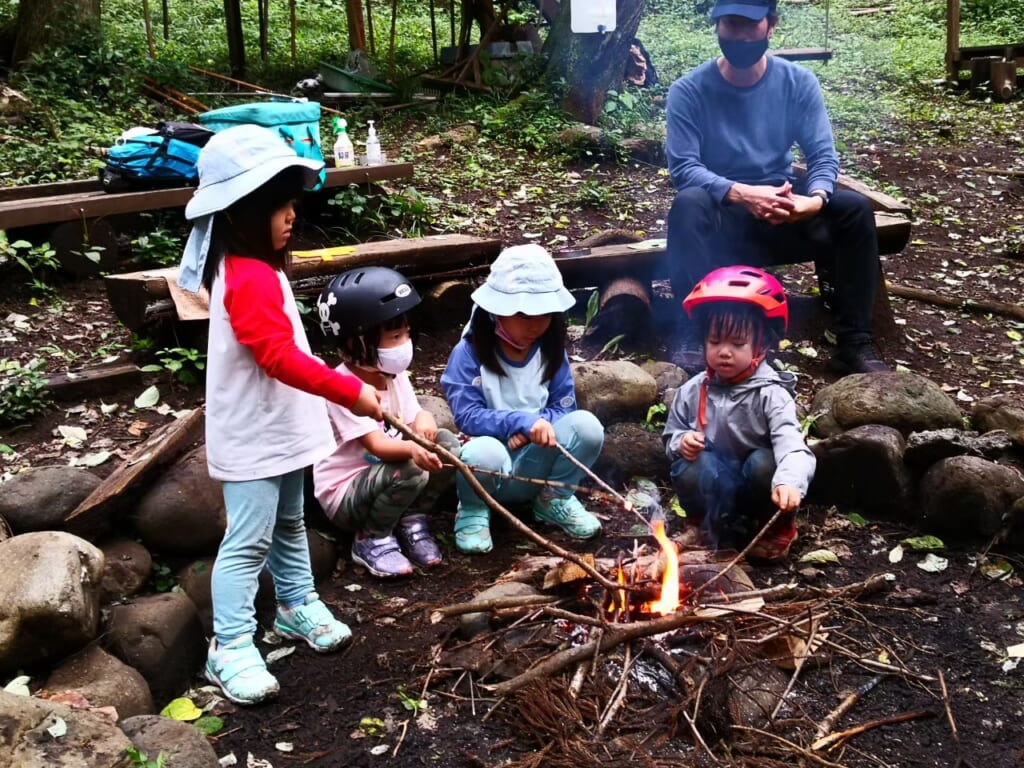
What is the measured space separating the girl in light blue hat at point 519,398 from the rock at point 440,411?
0.33 metres

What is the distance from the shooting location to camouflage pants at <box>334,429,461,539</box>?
3.93m

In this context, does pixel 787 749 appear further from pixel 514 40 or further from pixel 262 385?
pixel 514 40

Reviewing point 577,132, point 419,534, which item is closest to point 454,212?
point 577,132

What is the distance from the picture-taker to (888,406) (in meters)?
4.56

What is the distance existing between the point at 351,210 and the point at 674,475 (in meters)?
4.48

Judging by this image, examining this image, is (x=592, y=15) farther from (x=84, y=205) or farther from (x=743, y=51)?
(x=84, y=205)

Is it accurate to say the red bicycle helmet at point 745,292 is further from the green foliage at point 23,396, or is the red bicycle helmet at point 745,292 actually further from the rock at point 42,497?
the green foliage at point 23,396

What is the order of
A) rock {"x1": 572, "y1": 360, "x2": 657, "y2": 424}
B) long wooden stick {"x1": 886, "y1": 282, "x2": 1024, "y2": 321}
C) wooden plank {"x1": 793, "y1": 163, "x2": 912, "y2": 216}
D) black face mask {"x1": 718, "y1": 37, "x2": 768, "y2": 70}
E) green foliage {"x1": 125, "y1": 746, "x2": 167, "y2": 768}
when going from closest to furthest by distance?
1. green foliage {"x1": 125, "y1": 746, "x2": 167, "y2": 768}
2. rock {"x1": 572, "y1": 360, "x2": 657, "y2": 424}
3. black face mask {"x1": 718, "y1": 37, "x2": 768, "y2": 70}
4. long wooden stick {"x1": 886, "y1": 282, "x2": 1024, "y2": 321}
5. wooden plank {"x1": 793, "y1": 163, "x2": 912, "y2": 216}

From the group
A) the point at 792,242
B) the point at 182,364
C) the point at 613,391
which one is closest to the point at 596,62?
the point at 792,242

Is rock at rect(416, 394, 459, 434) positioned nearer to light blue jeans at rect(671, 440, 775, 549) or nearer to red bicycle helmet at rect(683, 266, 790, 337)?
light blue jeans at rect(671, 440, 775, 549)

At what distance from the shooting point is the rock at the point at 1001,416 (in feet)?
14.6

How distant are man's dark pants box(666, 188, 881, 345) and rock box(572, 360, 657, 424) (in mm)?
850

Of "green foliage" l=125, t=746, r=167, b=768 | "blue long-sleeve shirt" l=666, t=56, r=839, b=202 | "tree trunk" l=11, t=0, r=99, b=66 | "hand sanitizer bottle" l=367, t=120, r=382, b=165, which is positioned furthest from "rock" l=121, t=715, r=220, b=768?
"tree trunk" l=11, t=0, r=99, b=66

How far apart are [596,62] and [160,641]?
9789 millimetres
